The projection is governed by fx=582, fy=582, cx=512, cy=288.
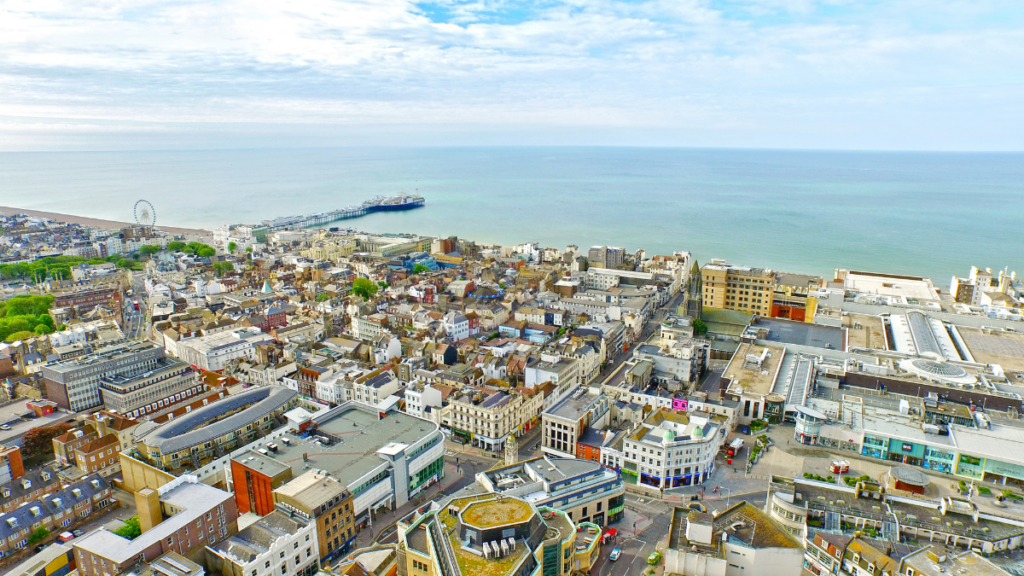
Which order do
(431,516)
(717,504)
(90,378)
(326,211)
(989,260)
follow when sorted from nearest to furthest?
(431,516), (717,504), (90,378), (989,260), (326,211)

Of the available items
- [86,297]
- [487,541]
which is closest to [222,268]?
[86,297]

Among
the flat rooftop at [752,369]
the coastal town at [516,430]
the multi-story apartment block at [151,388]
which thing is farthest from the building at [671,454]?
the multi-story apartment block at [151,388]

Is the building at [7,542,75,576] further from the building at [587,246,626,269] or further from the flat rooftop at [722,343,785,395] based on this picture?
the building at [587,246,626,269]

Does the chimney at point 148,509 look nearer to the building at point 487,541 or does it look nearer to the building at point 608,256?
the building at point 487,541

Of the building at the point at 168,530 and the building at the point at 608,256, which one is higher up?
the building at the point at 608,256

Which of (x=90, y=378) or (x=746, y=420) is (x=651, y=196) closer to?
(x=746, y=420)

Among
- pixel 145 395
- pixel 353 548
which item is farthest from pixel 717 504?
pixel 145 395
